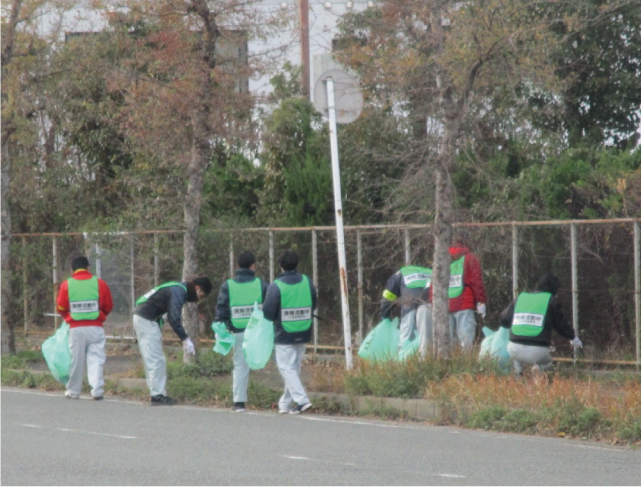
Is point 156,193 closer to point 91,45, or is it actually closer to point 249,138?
point 91,45

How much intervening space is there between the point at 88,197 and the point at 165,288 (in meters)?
8.88

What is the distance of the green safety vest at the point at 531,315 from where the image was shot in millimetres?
11547

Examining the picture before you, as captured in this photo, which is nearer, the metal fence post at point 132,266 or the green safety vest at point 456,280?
the green safety vest at point 456,280

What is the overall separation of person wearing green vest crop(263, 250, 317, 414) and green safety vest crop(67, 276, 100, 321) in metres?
2.61

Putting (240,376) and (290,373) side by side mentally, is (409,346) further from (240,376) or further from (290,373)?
(240,376)

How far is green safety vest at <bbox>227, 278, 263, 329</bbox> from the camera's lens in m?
11.6

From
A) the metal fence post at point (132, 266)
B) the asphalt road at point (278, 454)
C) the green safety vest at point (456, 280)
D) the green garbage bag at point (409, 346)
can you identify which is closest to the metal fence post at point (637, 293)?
the green safety vest at point (456, 280)

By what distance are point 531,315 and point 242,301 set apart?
3.24 metres

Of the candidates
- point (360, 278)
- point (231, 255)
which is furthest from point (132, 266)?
point (360, 278)

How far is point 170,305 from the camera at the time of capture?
1170 cm

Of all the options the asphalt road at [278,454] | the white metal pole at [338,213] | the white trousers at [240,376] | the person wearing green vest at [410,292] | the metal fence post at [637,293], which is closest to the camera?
the asphalt road at [278,454]

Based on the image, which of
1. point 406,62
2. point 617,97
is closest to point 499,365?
point 406,62

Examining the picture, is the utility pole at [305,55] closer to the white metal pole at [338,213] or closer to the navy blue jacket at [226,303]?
the white metal pole at [338,213]

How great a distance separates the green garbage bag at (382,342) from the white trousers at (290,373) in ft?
4.29
